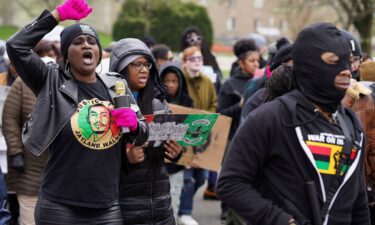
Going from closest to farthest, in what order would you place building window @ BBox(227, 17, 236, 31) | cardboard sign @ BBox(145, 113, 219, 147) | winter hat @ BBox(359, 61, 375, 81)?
cardboard sign @ BBox(145, 113, 219, 147), winter hat @ BBox(359, 61, 375, 81), building window @ BBox(227, 17, 236, 31)

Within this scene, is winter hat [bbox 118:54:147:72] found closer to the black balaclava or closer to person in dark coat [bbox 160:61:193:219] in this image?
person in dark coat [bbox 160:61:193:219]

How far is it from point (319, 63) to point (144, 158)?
1.99 metres

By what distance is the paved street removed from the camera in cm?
920

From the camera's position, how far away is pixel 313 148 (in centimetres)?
352

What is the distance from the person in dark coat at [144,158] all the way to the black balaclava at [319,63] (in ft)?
5.35

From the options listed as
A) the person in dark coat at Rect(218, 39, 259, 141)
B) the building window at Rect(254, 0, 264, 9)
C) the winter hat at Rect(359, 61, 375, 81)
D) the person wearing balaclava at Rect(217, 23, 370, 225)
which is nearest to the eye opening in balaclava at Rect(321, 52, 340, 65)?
the person wearing balaclava at Rect(217, 23, 370, 225)

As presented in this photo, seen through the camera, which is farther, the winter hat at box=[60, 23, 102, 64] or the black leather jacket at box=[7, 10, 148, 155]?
the winter hat at box=[60, 23, 102, 64]

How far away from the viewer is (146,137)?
192 inches

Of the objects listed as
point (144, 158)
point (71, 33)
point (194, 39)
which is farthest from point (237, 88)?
point (71, 33)

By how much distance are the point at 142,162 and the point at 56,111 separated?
83 cm

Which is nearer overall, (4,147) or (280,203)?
(280,203)

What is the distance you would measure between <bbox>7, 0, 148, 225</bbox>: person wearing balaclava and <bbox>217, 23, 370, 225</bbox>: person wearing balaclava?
4.05ft

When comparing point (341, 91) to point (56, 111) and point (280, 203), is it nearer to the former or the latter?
point (280, 203)

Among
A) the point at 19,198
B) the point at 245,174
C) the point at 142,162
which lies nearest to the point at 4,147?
the point at 19,198
